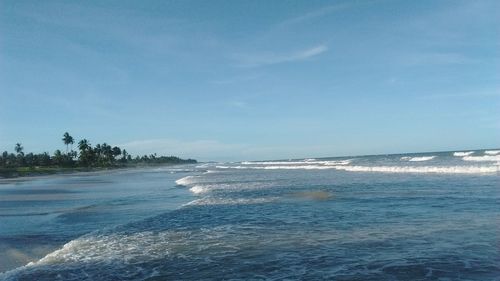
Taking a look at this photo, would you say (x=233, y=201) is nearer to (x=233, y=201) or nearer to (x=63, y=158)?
(x=233, y=201)

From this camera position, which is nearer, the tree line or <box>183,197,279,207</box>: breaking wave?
<box>183,197,279,207</box>: breaking wave

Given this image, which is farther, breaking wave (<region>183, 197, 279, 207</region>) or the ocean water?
breaking wave (<region>183, 197, 279, 207</region>)

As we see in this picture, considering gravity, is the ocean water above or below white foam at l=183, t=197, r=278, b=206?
below

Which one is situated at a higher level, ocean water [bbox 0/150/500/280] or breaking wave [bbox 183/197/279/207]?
breaking wave [bbox 183/197/279/207]

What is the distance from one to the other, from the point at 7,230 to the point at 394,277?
14.7m

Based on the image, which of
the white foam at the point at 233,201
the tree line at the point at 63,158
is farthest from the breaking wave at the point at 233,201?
the tree line at the point at 63,158

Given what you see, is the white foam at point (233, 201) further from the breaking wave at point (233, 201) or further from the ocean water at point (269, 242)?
the ocean water at point (269, 242)

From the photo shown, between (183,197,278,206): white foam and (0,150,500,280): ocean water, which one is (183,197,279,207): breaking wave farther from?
(0,150,500,280): ocean water

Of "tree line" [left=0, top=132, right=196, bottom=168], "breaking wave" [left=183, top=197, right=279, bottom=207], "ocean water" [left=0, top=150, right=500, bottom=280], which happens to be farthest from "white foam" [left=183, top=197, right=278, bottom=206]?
"tree line" [left=0, top=132, right=196, bottom=168]

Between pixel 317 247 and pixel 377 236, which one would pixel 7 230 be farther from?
pixel 377 236

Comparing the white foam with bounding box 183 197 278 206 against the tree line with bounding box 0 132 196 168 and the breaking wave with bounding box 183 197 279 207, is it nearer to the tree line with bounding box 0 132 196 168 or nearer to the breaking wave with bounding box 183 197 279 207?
the breaking wave with bounding box 183 197 279 207

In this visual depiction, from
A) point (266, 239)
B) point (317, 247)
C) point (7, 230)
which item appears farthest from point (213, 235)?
point (7, 230)

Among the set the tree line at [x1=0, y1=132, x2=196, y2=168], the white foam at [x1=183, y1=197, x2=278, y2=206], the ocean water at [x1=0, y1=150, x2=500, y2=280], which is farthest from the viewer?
the tree line at [x1=0, y1=132, x2=196, y2=168]

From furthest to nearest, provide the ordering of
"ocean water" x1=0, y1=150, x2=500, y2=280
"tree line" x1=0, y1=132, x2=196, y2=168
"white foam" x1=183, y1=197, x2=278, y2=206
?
"tree line" x1=0, y1=132, x2=196, y2=168 → "white foam" x1=183, y1=197, x2=278, y2=206 → "ocean water" x1=0, y1=150, x2=500, y2=280
